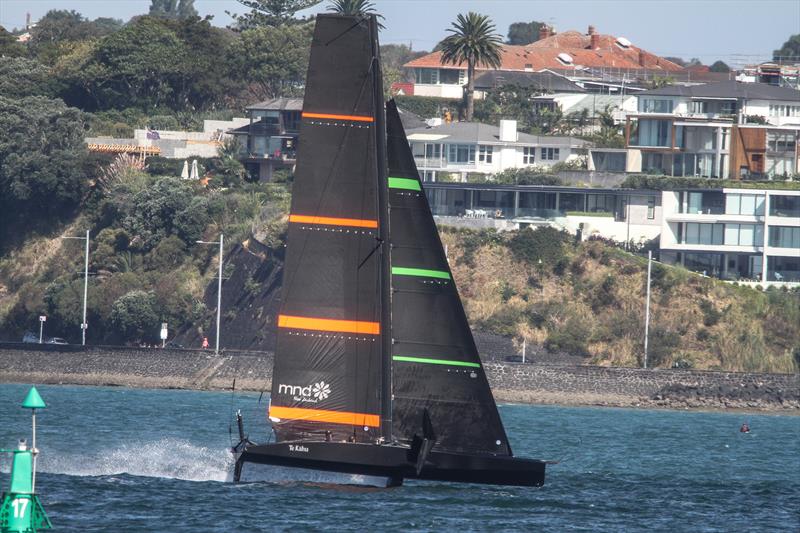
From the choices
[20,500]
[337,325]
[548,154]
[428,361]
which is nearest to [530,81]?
[548,154]

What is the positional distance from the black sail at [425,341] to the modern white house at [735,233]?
180ft

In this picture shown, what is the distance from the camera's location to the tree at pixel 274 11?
412 feet

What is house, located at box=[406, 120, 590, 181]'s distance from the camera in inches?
3935

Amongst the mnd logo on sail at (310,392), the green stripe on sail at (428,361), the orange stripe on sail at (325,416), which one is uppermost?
the green stripe on sail at (428,361)

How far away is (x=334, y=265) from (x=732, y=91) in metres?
71.5

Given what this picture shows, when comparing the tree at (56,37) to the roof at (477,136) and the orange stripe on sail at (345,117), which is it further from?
the orange stripe on sail at (345,117)

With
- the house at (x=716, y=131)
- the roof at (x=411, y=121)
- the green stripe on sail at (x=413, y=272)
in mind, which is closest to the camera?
the green stripe on sail at (x=413, y=272)

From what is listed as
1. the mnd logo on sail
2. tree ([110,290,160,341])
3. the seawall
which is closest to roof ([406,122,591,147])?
tree ([110,290,160,341])

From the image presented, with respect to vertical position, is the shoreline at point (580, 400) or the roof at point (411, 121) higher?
the roof at point (411, 121)

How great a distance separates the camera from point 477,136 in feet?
330

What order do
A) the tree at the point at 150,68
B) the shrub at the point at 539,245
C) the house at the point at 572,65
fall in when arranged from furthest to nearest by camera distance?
the house at the point at 572,65, the tree at the point at 150,68, the shrub at the point at 539,245

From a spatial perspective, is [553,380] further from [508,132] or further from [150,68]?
[150,68]

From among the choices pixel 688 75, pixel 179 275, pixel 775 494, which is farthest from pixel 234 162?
pixel 775 494

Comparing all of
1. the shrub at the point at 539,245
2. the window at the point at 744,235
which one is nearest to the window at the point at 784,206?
the window at the point at 744,235
